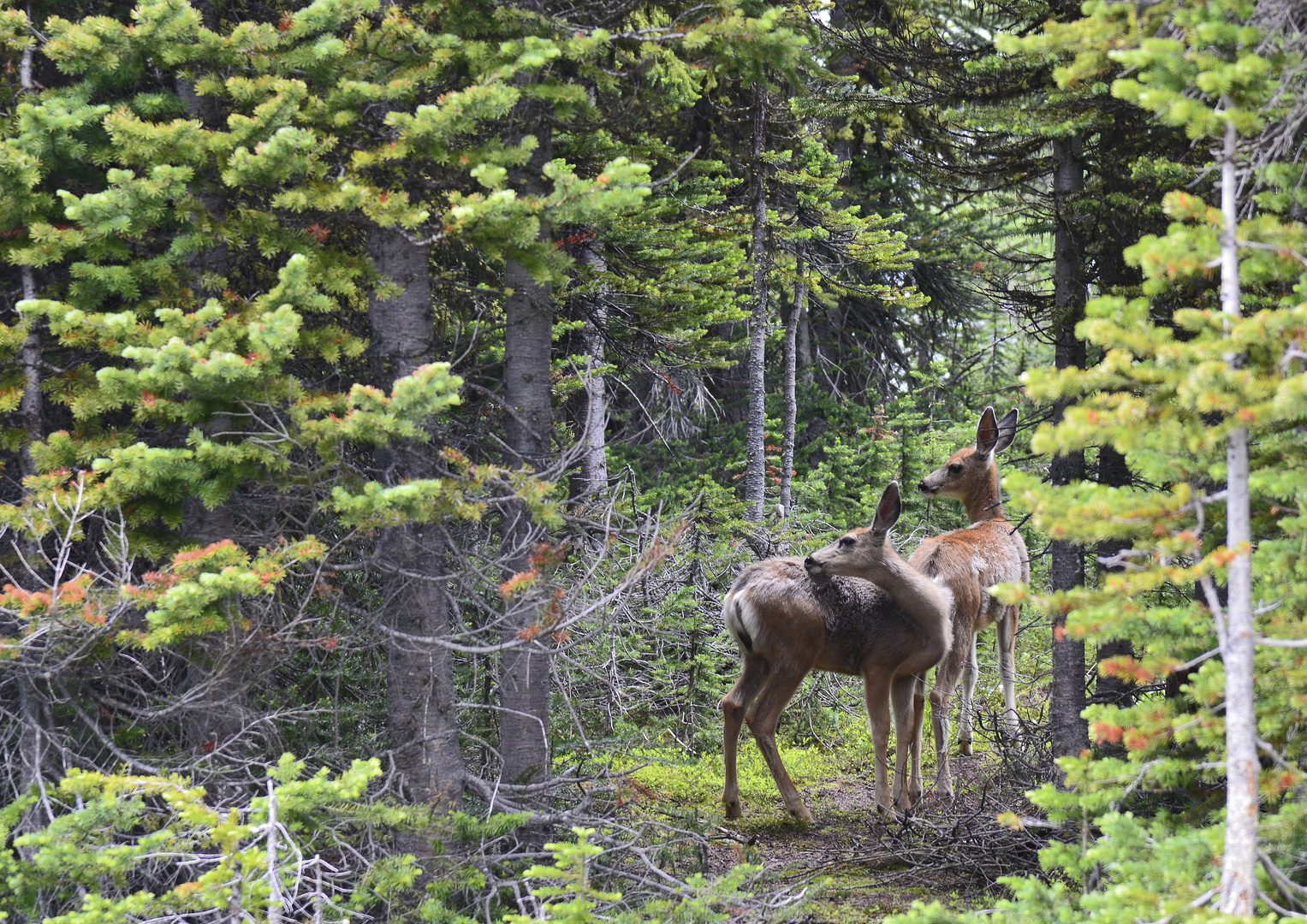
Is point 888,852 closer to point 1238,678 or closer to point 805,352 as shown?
point 1238,678

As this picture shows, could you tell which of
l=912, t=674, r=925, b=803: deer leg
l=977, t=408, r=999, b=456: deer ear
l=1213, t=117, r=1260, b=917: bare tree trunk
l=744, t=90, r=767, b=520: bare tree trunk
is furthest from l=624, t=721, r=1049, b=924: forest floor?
l=744, t=90, r=767, b=520: bare tree trunk

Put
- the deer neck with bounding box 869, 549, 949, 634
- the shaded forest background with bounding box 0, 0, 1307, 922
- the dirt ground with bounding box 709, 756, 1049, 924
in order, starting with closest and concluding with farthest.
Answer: the shaded forest background with bounding box 0, 0, 1307, 922
the dirt ground with bounding box 709, 756, 1049, 924
the deer neck with bounding box 869, 549, 949, 634

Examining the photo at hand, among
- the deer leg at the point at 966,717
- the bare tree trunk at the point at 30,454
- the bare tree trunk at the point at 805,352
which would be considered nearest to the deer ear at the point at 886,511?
the deer leg at the point at 966,717

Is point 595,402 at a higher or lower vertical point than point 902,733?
higher

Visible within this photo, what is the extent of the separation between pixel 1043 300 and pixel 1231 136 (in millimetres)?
4098

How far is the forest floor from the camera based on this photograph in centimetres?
651

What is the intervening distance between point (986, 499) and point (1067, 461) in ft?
11.3

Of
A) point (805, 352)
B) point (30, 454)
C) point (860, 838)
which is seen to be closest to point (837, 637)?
point (860, 838)

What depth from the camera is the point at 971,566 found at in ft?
30.3

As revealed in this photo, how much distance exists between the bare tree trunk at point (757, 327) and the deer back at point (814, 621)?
9.05 ft

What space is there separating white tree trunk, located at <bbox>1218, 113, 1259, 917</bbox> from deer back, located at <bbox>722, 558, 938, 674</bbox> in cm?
455

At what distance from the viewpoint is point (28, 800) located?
5.37 m

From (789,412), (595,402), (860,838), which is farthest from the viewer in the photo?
(789,412)

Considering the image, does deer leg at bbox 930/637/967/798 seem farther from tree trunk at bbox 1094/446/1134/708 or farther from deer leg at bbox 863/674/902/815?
tree trunk at bbox 1094/446/1134/708
